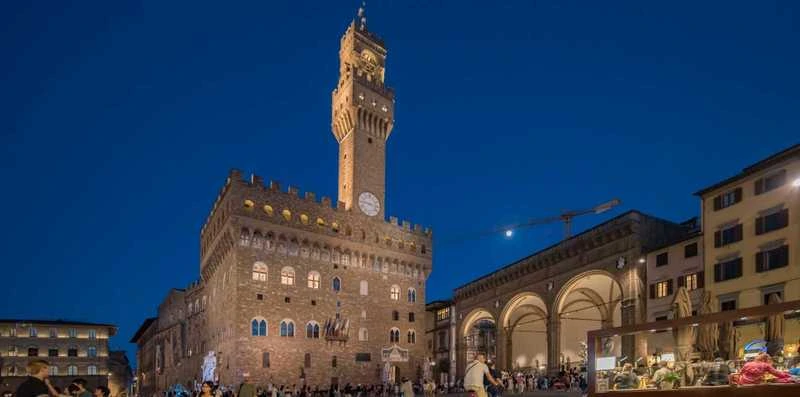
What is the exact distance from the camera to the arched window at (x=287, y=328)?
157 feet

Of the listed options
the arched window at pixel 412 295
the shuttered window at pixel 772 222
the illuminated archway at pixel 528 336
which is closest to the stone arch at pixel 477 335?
the illuminated archway at pixel 528 336

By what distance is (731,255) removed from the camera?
2825 centimetres

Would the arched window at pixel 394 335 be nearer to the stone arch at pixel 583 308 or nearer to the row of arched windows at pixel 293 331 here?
the row of arched windows at pixel 293 331

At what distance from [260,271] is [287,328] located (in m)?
4.67

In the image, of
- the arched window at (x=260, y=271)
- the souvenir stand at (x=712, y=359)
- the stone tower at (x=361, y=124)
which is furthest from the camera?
the stone tower at (x=361, y=124)

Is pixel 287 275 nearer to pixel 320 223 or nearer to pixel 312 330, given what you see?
pixel 312 330

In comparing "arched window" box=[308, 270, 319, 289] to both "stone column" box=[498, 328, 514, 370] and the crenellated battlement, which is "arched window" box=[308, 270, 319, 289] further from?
"stone column" box=[498, 328, 514, 370]

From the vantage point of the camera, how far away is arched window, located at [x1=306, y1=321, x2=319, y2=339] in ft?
162

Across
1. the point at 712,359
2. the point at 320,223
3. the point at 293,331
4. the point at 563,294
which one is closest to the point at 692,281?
the point at 563,294

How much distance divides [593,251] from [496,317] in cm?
1243

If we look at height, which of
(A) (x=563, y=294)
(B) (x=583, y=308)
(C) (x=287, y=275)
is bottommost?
(B) (x=583, y=308)

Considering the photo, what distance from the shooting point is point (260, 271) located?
1882 inches

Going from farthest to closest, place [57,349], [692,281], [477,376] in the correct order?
[57,349] < [692,281] < [477,376]

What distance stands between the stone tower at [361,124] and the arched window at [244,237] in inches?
401
